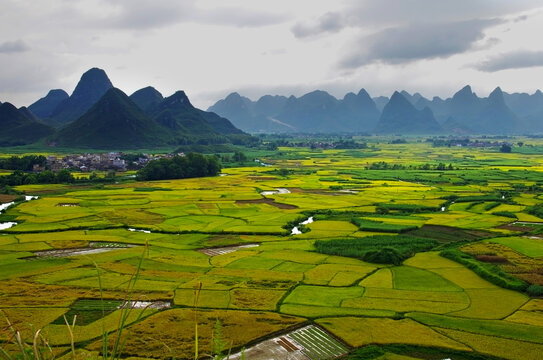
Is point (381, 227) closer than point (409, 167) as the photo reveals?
Yes

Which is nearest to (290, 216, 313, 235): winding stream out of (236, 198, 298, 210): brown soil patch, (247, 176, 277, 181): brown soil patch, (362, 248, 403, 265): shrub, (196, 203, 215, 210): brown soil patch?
(236, 198, 298, 210): brown soil patch

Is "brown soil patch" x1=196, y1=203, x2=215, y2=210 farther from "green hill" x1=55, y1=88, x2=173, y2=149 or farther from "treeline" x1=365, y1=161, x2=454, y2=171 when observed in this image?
"green hill" x1=55, y1=88, x2=173, y2=149

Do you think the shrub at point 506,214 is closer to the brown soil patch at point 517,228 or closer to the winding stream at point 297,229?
the brown soil patch at point 517,228

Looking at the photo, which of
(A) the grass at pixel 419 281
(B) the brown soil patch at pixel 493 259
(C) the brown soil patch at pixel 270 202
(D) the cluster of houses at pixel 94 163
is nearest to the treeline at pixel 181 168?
(D) the cluster of houses at pixel 94 163

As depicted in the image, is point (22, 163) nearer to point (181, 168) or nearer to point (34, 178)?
point (34, 178)

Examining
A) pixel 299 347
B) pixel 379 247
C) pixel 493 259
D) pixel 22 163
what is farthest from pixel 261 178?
pixel 299 347

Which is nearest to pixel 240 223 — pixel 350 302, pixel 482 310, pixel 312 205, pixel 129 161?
pixel 312 205

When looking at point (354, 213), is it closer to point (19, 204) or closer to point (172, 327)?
point (172, 327)
